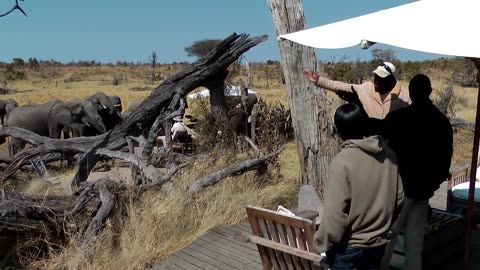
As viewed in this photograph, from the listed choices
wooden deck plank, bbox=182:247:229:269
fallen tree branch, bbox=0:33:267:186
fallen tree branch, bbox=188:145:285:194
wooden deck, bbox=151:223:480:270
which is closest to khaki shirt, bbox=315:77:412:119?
wooden deck, bbox=151:223:480:270

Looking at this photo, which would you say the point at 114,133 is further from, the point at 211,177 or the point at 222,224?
the point at 222,224

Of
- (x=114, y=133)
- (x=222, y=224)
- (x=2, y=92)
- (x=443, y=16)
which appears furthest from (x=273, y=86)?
(x=443, y=16)

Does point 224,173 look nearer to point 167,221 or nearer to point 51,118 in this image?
point 167,221

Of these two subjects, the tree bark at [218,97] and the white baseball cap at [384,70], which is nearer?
the white baseball cap at [384,70]

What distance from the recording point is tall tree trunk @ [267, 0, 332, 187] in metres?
6.24

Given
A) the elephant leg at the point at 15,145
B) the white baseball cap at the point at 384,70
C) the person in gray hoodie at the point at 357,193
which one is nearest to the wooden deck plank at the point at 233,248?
the white baseball cap at the point at 384,70

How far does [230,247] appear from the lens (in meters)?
5.30

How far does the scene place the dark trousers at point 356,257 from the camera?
9.51 ft

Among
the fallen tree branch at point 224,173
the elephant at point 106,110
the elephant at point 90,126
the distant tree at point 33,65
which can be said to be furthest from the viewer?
the distant tree at point 33,65

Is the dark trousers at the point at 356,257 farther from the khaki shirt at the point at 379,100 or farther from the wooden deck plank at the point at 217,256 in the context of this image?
the wooden deck plank at the point at 217,256

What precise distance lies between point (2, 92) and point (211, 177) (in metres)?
34.3

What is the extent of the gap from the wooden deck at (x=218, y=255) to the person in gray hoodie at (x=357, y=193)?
6.44 feet

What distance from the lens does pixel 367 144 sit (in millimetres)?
2717

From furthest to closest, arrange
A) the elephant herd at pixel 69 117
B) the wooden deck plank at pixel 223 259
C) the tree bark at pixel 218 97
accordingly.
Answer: the elephant herd at pixel 69 117 < the tree bark at pixel 218 97 < the wooden deck plank at pixel 223 259
